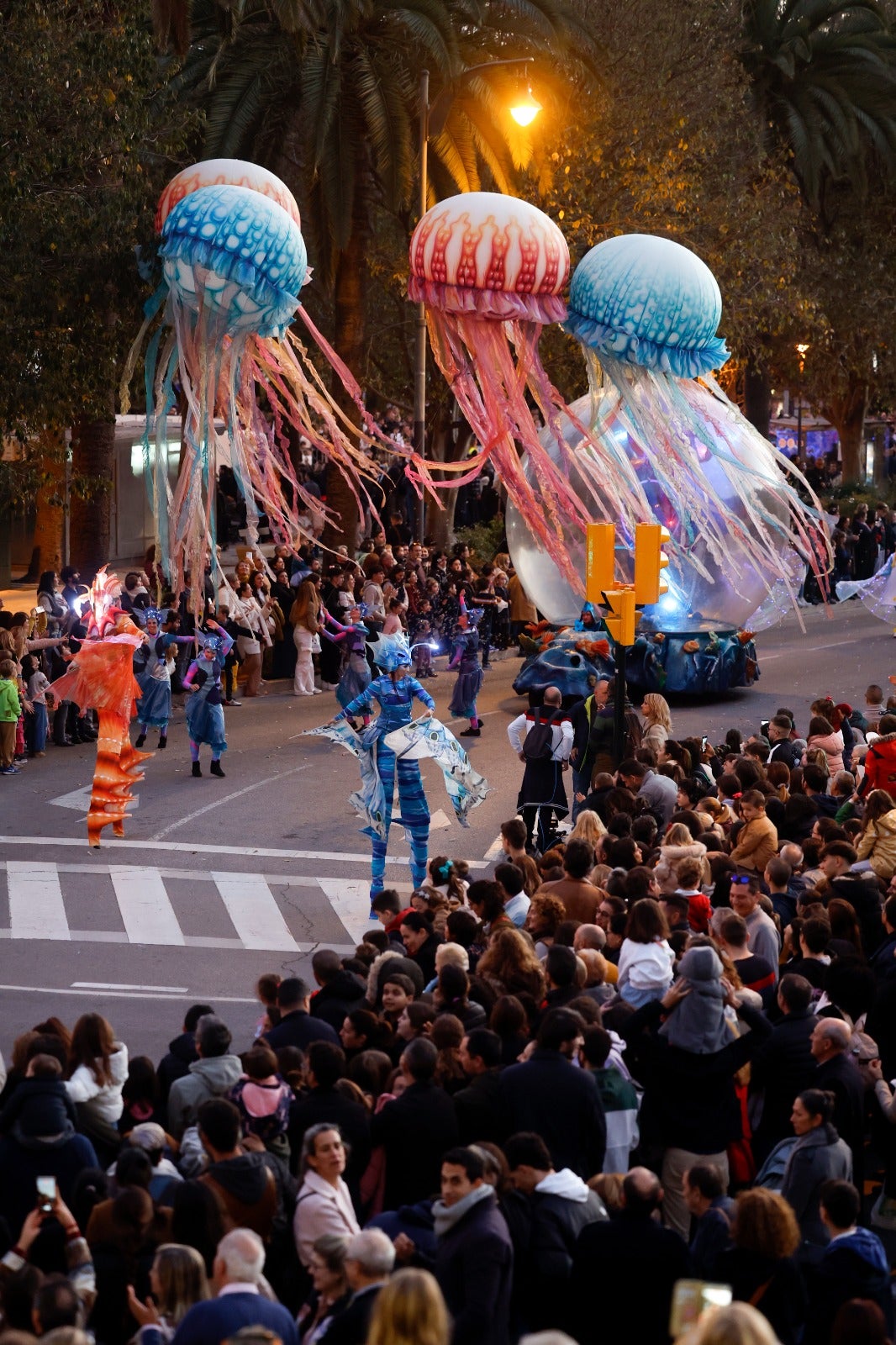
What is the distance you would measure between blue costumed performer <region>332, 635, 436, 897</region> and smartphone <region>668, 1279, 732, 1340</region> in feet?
29.1

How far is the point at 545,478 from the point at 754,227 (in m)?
16.8

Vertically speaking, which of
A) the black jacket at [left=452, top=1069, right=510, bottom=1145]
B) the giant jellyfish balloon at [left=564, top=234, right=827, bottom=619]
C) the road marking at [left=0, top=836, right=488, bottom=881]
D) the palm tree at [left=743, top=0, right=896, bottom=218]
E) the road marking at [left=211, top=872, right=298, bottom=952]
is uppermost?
the palm tree at [left=743, top=0, right=896, bottom=218]

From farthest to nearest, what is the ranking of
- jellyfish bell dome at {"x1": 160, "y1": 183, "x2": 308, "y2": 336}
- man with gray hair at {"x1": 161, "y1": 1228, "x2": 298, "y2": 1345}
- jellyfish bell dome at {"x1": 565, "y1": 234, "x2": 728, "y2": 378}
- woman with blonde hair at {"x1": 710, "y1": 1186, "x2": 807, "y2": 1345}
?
jellyfish bell dome at {"x1": 565, "y1": 234, "x2": 728, "y2": 378}
jellyfish bell dome at {"x1": 160, "y1": 183, "x2": 308, "y2": 336}
woman with blonde hair at {"x1": 710, "y1": 1186, "x2": 807, "y2": 1345}
man with gray hair at {"x1": 161, "y1": 1228, "x2": 298, "y2": 1345}

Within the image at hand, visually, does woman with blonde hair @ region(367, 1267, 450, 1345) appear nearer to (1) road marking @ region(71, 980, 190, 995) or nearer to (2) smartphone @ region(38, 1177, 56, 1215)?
(2) smartphone @ region(38, 1177, 56, 1215)

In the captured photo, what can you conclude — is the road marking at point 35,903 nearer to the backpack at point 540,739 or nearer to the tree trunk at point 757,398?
the backpack at point 540,739

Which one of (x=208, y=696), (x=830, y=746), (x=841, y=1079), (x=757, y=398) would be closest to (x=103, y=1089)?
(x=841, y=1079)

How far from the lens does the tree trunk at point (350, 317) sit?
25688 millimetres

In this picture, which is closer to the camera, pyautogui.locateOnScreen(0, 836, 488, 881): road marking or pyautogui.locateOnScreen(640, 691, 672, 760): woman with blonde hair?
pyautogui.locateOnScreen(640, 691, 672, 760): woman with blonde hair

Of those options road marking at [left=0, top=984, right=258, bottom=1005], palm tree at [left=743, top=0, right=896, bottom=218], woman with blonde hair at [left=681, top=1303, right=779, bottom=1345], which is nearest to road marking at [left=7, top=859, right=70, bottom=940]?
road marking at [left=0, top=984, right=258, bottom=1005]

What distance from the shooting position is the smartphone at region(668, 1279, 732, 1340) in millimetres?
4855

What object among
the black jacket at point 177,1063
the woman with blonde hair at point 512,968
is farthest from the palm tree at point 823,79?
the black jacket at point 177,1063

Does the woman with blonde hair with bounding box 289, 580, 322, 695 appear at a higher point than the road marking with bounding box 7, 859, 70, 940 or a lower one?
higher

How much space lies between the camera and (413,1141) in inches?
272

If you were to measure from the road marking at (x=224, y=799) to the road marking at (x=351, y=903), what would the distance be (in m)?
2.03
